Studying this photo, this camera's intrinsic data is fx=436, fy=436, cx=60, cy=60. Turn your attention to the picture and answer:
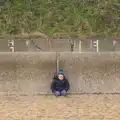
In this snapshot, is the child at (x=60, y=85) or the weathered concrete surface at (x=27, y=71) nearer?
the child at (x=60, y=85)

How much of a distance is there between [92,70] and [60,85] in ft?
2.56

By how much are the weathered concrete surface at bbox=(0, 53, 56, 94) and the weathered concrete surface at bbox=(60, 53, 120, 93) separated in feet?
1.11

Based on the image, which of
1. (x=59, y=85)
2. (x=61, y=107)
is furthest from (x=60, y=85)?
(x=61, y=107)

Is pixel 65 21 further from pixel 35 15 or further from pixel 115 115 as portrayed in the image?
pixel 115 115

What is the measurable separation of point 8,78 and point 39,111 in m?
1.10

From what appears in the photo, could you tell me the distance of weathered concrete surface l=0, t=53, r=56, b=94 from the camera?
9.13 m

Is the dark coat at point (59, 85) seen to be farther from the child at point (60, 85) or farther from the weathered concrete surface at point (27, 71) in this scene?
the weathered concrete surface at point (27, 71)

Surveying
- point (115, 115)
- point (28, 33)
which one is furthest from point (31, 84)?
point (115, 115)

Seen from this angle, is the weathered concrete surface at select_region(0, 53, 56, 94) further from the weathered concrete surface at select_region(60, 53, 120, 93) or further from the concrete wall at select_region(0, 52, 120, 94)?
the weathered concrete surface at select_region(60, 53, 120, 93)

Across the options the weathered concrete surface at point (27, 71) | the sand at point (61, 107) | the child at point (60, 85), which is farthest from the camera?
the weathered concrete surface at point (27, 71)

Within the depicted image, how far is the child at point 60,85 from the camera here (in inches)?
353

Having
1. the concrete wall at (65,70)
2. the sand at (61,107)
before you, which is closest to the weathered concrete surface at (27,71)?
the concrete wall at (65,70)

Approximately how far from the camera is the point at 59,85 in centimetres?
901

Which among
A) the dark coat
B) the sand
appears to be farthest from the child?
the sand
